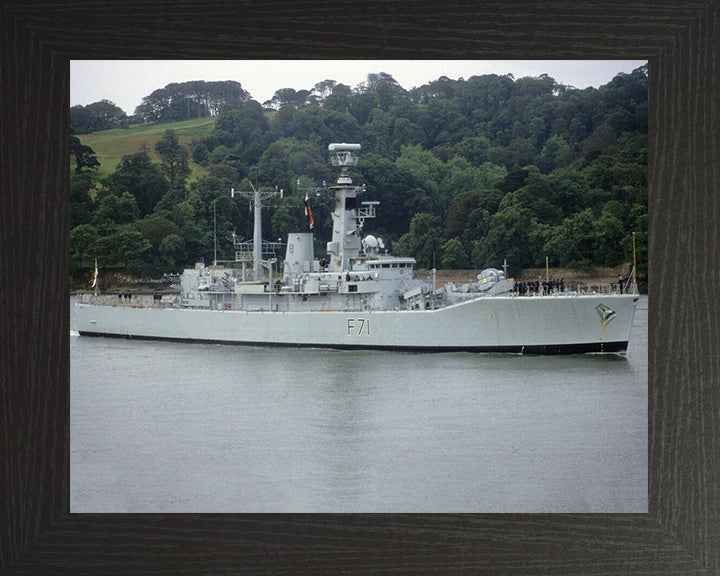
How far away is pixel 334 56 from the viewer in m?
2.85

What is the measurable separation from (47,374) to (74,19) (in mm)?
1120

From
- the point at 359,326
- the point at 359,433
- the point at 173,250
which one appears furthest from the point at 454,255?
the point at 359,433

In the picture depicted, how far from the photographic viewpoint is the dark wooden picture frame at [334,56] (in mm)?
2838

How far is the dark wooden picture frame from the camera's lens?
9.31 ft

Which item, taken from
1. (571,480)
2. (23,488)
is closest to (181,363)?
(571,480)

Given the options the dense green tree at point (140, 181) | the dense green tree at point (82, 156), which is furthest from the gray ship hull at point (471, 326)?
the dense green tree at point (82, 156)

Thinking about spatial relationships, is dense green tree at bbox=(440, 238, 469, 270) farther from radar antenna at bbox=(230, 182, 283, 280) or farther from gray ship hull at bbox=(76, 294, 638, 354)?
radar antenna at bbox=(230, 182, 283, 280)

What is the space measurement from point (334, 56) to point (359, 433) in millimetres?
7812

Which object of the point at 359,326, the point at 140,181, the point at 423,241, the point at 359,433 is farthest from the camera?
the point at 359,326

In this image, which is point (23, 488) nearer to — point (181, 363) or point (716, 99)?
point (716, 99)

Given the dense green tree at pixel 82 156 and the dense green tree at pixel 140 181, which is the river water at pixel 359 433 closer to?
the dense green tree at pixel 82 156

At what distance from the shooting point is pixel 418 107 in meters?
12.4

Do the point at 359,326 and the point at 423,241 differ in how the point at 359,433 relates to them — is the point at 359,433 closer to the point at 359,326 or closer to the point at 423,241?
the point at 423,241

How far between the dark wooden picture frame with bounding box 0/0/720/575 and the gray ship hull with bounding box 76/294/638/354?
1356cm
